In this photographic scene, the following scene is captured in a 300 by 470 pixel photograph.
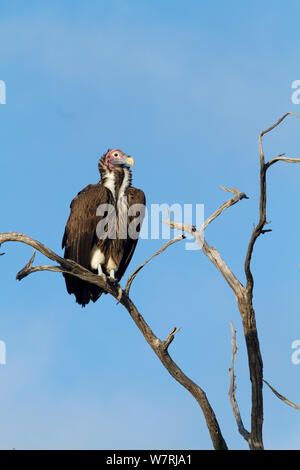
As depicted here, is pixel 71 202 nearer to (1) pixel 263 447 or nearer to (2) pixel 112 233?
(2) pixel 112 233

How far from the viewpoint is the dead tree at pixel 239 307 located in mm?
7391

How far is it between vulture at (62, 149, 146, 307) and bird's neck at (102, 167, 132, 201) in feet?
0.05

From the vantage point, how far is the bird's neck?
10.0 m

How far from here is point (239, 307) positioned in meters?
7.73

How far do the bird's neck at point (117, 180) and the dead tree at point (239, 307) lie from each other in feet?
5.83

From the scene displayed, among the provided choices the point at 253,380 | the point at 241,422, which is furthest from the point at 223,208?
the point at 241,422

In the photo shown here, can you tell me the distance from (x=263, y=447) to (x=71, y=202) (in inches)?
173

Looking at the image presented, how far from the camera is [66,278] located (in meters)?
9.55

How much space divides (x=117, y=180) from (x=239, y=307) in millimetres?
3345

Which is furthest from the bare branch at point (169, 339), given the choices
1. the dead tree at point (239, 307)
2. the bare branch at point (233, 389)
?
the bare branch at point (233, 389)

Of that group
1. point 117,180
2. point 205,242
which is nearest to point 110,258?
point 117,180

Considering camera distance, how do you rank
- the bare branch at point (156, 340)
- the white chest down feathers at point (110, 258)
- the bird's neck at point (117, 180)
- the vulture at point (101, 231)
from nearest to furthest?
the bare branch at point (156, 340) < the vulture at point (101, 231) < the white chest down feathers at point (110, 258) < the bird's neck at point (117, 180)

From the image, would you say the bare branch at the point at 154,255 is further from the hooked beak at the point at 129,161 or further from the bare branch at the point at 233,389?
the hooked beak at the point at 129,161
